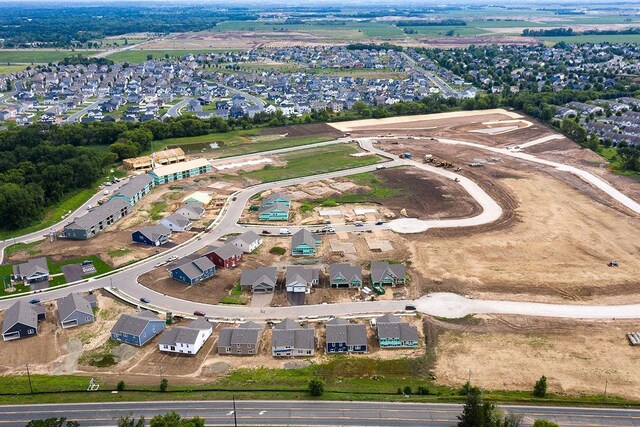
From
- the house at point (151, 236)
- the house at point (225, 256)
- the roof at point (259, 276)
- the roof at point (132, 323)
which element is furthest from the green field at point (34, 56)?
the roof at point (132, 323)

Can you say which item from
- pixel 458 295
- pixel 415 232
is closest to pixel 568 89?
pixel 415 232

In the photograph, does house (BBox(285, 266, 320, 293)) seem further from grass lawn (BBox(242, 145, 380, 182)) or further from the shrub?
grass lawn (BBox(242, 145, 380, 182))

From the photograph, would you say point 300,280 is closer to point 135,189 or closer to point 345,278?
point 345,278

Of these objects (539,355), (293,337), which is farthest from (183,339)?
(539,355)

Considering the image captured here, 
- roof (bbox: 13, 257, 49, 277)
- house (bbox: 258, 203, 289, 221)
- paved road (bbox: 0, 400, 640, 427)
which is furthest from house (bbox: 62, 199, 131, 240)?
paved road (bbox: 0, 400, 640, 427)

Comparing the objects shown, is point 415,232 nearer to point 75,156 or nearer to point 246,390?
point 246,390

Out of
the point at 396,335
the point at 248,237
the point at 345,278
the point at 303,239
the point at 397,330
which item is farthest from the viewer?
the point at 248,237
